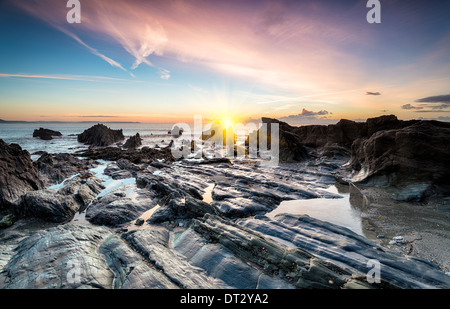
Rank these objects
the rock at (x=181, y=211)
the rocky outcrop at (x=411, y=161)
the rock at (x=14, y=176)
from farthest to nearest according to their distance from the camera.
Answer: the rocky outcrop at (x=411, y=161) < the rock at (x=14, y=176) < the rock at (x=181, y=211)

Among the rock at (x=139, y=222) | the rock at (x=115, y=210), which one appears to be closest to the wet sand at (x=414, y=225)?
the rock at (x=139, y=222)

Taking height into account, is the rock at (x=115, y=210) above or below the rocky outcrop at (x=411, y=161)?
below

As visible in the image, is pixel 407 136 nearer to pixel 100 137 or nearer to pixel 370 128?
pixel 370 128

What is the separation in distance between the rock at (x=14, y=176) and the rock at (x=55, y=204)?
1163mm

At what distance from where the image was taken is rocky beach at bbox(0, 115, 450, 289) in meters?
7.43

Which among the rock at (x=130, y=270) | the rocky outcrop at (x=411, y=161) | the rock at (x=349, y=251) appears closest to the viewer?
the rock at (x=130, y=270)

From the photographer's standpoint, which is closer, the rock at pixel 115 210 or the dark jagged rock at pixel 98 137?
the rock at pixel 115 210

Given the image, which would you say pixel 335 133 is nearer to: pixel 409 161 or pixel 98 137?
pixel 409 161

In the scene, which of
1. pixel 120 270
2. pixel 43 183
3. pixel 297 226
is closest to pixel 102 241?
pixel 120 270

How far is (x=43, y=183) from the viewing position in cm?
1903

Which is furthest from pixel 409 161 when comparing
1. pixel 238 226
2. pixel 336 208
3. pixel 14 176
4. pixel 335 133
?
pixel 14 176

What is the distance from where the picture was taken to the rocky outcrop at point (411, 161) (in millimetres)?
16219

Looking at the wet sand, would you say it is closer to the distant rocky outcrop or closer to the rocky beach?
the rocky beach

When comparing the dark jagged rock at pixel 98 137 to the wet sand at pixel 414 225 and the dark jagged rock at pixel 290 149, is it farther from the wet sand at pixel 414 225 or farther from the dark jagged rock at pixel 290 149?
the wet sand at pixel 414 225
